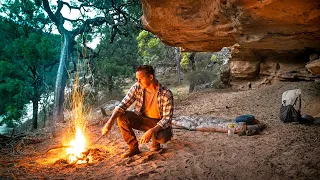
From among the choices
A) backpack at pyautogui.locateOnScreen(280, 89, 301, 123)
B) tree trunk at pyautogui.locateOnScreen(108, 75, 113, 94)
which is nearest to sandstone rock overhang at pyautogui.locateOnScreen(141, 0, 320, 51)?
backpack at pyautogui.locateOnScreen(280, 89, 301, 123)

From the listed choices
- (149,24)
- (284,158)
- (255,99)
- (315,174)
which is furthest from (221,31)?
(255,99)

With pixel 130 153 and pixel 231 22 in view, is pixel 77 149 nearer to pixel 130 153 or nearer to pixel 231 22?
pixel 130 153

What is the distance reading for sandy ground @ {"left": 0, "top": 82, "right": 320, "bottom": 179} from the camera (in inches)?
125

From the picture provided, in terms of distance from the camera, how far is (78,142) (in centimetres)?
464

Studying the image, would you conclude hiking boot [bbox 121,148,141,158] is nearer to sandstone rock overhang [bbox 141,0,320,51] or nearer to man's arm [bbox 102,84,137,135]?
man's arm [bbox 102,84,137,135]

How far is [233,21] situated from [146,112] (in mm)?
2534

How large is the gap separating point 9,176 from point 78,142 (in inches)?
55.3

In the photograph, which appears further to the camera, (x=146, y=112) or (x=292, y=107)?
(x=292, y=107)

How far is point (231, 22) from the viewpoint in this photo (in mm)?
4902

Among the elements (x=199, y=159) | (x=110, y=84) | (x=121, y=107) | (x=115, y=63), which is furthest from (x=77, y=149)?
(x=110, y=84)

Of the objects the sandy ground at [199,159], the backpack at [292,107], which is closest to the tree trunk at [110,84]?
the sandy ground at [199,159]

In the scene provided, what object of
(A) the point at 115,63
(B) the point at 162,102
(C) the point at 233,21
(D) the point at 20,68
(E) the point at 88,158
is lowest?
(E) the point at 88,158

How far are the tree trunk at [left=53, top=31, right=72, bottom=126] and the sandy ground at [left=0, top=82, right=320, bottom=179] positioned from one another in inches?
203

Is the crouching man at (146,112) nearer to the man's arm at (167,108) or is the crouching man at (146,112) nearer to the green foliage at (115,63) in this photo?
the man's arm at (167,108)
